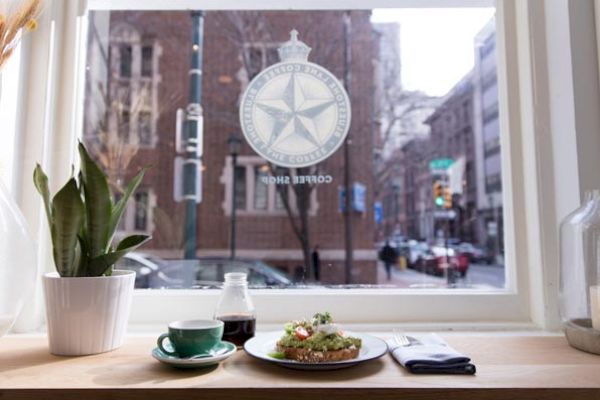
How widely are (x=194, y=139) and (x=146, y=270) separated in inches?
16.2

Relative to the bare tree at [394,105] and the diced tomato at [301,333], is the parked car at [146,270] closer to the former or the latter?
the diced tomato at [301,333]

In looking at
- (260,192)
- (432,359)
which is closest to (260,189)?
(260,192)

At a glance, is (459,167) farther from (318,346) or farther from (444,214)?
(318,346)

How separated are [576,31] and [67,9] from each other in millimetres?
1266

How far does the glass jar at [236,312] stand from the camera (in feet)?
2.82

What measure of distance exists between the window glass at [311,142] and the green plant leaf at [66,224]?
39 cm

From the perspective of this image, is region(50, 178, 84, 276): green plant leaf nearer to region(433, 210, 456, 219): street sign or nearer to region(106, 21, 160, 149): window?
region(106, 21, 160, 149): window

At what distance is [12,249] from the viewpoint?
0.86m

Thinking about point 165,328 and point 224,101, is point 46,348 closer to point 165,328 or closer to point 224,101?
point 165,328

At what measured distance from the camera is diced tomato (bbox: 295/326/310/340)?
778 millimetres

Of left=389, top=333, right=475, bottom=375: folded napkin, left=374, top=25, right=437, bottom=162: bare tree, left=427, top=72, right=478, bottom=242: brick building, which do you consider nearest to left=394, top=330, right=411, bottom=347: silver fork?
left=389, top=333, right=475, bottom=375: folded napkin

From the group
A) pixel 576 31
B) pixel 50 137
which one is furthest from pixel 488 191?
pixel 50 137

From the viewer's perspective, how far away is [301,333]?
2.59 feet

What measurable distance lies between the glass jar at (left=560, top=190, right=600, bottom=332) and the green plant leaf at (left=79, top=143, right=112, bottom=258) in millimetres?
962
